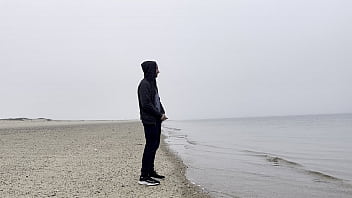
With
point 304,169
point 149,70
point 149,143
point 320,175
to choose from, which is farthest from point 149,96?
point 304,169

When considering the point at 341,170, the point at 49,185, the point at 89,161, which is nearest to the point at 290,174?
the point at 341,170

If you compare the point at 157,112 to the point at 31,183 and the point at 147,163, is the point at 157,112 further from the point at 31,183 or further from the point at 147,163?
the point at 31,183

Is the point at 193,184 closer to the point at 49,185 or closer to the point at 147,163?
the point at 147,163

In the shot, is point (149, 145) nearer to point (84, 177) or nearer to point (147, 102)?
point (147, 102)

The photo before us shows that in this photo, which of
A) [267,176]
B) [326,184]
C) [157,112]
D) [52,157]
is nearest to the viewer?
[157,112]

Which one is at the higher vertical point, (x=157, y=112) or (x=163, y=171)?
(x=157, y=112)

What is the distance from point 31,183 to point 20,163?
10.1ft

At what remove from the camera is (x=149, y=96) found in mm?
7117

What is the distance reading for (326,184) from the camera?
8.90m

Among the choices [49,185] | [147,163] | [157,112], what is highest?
[157,112]

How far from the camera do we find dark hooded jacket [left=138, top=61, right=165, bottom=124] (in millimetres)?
7066

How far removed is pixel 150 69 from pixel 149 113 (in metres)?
0.82

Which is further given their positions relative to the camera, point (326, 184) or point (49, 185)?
point (326, 184)

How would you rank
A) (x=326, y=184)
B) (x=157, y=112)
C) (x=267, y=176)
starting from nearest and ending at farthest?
(x=157, y=112)
(x=326, y=184)
(x=267, y=176)
